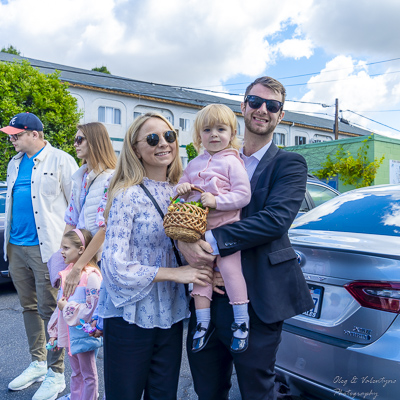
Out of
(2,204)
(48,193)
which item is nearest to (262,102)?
(48,193)

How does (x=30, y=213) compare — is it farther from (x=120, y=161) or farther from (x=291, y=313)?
(x=291, y=313)

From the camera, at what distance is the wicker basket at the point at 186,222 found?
1.68m

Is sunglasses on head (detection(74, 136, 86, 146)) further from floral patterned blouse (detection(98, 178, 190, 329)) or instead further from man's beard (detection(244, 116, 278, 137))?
man's beard (detection(244, 116, 278, 137))

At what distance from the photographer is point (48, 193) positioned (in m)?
3.38

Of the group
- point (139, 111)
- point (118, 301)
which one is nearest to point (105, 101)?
point (139, 111)

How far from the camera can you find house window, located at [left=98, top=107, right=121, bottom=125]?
87.7 ft

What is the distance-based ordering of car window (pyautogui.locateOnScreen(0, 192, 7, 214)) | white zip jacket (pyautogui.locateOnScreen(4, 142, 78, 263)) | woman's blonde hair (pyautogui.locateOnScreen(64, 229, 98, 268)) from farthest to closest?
car window (pyautogui.locateOnScreen(0, 192, 7, 214)) < white zip jacket (pyautogui.locateOnScreen(4, 142, 78, 263)) < woman's blonde hair (pyautogui.locateOnScreen(64, 229, 98, 268))

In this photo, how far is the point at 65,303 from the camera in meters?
2.68

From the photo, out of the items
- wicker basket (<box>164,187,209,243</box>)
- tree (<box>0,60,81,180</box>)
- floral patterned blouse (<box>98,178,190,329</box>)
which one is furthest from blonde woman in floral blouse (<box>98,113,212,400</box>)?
tree (<box>0,60,81,180</box>)

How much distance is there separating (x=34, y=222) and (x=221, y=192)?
2.15 metres

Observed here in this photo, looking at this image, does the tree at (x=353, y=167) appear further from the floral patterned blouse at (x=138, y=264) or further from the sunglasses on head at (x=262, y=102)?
the floral patterned blouse at (x=138, y=264)

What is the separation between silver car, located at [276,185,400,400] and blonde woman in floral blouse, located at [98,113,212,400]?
0.79 meters

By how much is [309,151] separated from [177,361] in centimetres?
1927

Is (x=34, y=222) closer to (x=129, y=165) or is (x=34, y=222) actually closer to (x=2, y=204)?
(x=129, y=165)
